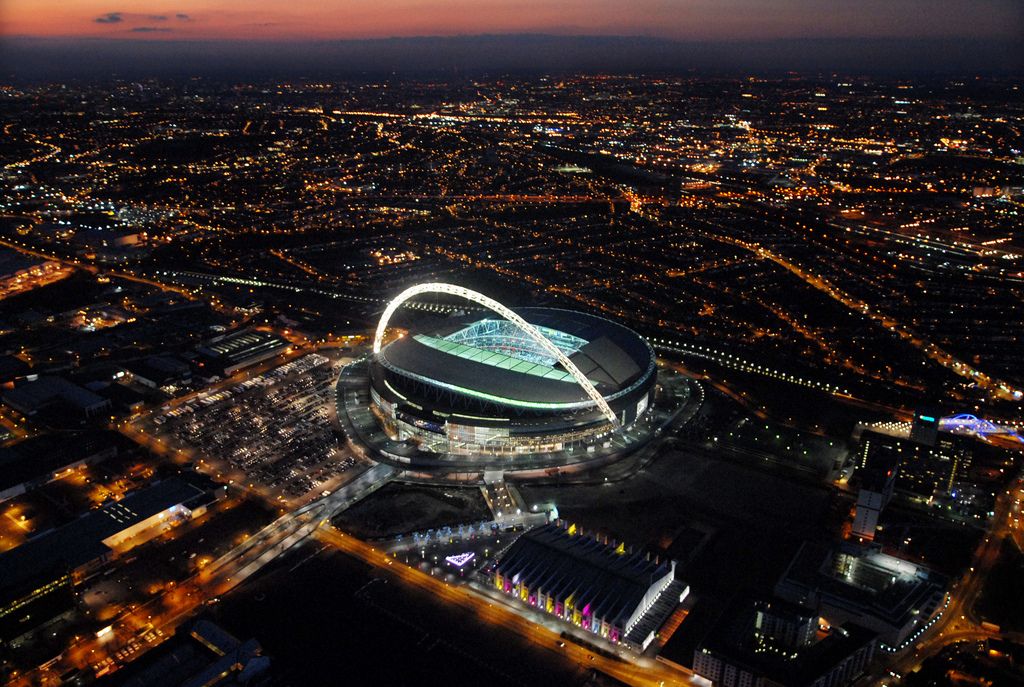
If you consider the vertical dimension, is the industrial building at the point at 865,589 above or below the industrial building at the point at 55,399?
above

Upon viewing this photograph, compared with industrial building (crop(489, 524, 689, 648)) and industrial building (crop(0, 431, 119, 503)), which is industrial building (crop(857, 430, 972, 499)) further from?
industrial building (crop(0, 431, 119, 503))

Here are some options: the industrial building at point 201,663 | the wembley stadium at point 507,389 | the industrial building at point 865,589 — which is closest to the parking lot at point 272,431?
the wembley stadium at point 507,389

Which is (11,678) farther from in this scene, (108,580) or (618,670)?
(618,670)

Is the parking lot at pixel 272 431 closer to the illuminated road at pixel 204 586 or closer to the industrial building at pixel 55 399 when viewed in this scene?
the illuminated road at pixel 204 586

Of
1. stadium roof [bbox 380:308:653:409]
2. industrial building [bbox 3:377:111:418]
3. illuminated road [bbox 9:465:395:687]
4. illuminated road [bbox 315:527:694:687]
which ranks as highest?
stadium roof [bbox 380:308:653:409]

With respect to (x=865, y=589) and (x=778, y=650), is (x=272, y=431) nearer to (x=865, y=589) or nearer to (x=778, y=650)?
(x=778, y=650)

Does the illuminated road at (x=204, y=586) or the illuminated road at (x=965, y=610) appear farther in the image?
the illuminated road at (x=204, y=586)

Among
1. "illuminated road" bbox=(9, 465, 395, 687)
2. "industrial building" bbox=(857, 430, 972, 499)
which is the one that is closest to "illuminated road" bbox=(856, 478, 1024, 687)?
"industrial building" bbox=(857, 430, 972, 499)
